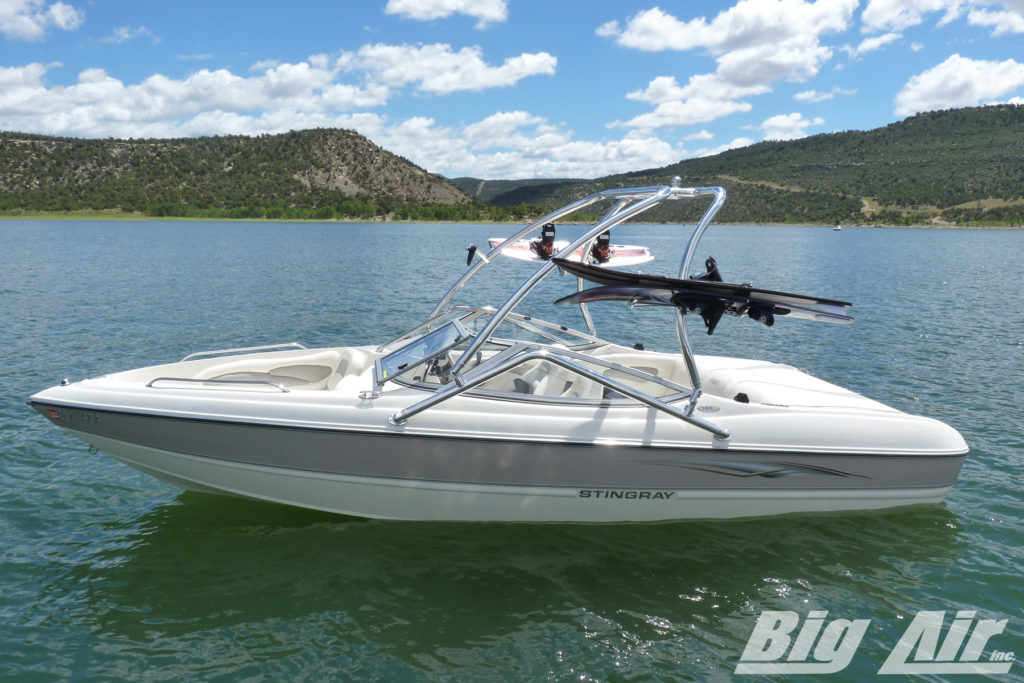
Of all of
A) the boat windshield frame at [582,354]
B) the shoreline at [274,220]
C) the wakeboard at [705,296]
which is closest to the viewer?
the wakeboard at [705,296]

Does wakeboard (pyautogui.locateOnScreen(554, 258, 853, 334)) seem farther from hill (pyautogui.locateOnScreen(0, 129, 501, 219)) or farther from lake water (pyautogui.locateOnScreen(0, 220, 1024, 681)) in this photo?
hill (pyautogui.locateOnScreen(0, 129, 501, 219))

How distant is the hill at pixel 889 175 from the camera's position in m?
111

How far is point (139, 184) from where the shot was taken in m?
119

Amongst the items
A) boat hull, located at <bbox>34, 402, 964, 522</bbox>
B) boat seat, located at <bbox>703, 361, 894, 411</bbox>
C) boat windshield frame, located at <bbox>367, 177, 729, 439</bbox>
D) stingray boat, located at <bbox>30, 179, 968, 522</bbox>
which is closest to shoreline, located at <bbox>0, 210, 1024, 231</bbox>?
boat seat, located at <bbox>703, 361, 894, 411</bbox>

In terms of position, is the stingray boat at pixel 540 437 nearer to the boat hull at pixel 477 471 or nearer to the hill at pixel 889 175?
the boat hull at pixel 477 471

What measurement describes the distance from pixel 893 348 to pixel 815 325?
8.05 ft

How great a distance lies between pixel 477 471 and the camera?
519cm

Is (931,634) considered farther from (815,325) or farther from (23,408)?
(815,325)

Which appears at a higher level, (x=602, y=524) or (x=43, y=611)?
(x=602, y=524)

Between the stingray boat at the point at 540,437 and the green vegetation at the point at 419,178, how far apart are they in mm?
107483

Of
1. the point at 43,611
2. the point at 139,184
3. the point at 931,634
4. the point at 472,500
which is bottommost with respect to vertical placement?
the point at 43,611

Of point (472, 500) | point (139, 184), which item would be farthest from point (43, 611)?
point (139, 184)

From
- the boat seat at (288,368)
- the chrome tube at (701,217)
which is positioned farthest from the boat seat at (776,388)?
the boat seat at (288,368)

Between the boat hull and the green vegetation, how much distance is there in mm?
107648
